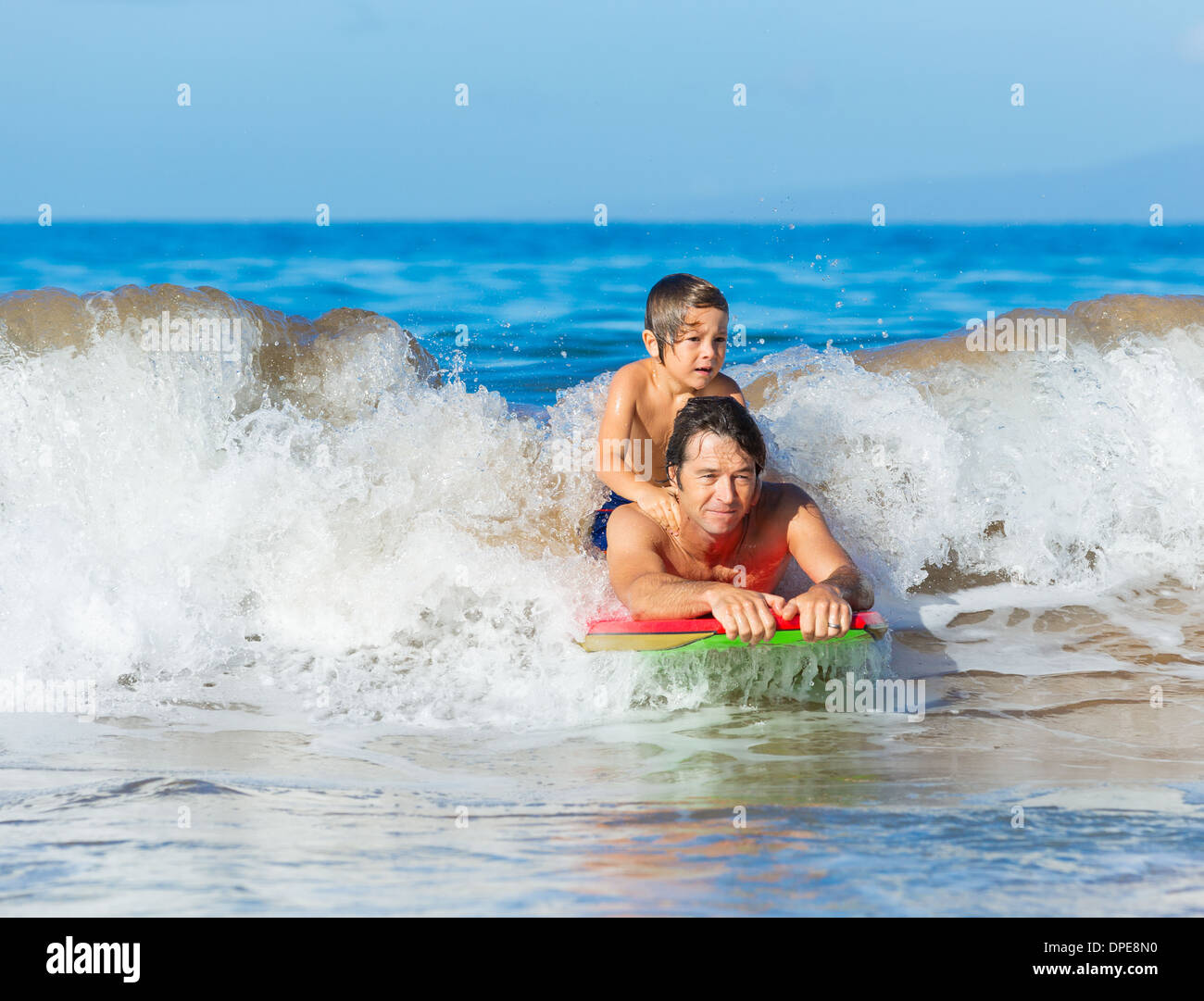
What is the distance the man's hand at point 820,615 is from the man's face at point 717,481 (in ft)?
1.61

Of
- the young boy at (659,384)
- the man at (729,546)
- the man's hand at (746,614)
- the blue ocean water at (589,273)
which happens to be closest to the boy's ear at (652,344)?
the young boy at (659,384)

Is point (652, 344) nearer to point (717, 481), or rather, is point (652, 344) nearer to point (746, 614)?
point (717, 481)

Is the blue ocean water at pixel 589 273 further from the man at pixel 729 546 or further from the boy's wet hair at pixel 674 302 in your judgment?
the man at pixel 729 546

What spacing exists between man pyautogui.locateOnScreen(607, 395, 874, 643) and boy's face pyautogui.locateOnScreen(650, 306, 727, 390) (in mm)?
533

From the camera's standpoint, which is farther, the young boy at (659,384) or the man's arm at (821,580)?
the young boy at (659,384)

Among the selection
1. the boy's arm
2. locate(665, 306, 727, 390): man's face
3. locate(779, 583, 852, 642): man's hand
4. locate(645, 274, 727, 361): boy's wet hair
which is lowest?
locate(779, 583, 852, 642): man's hand

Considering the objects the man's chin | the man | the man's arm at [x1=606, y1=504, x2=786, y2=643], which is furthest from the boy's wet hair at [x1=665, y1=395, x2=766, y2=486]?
the man's arm at [x1=606, y1=504, x2=786, y2=643]

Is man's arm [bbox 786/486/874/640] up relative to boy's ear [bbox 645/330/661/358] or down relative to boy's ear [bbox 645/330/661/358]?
down

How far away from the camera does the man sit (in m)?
4.61

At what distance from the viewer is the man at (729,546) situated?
461cm

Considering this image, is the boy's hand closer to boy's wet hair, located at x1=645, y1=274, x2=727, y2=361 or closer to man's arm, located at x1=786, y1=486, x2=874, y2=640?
man's arm, located at x1=786, y1=486, x2=874, y2=640

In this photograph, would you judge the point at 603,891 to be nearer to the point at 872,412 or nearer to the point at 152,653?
the point at 152,653

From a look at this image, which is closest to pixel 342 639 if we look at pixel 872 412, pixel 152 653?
pixel 152 653

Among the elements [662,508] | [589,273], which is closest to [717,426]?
[662,508]
